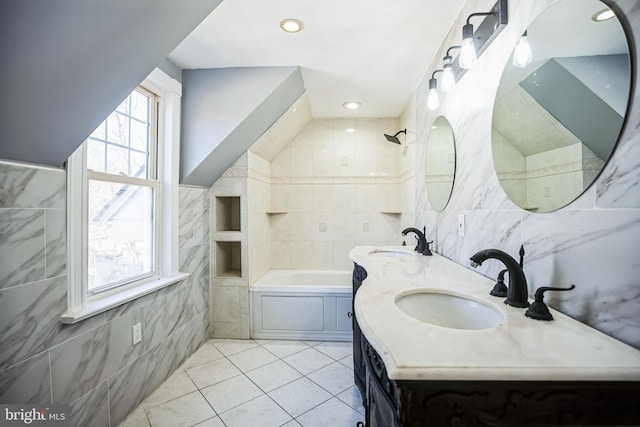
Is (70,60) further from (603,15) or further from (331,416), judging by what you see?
(331,416)

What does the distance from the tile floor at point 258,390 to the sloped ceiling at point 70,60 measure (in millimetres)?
1625

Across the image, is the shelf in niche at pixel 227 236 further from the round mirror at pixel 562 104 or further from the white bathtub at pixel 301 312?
the round mirror at pixel 562 104

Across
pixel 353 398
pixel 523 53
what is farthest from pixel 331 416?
pixel 523 53

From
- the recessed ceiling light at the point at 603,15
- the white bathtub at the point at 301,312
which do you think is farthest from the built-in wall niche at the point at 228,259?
the recessed ceiling light at the point at 603,15

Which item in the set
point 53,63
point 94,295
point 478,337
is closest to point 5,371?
point 94,295

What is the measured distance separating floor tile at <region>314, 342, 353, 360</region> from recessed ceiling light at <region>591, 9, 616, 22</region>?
249cm

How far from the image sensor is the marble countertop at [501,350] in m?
0.56

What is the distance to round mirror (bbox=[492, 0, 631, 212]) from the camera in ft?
2.38

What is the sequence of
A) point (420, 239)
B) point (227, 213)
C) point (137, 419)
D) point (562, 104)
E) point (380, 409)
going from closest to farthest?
Result: point (380, 409)
point (562, 104)
point (137, 419)
point (420, 239)
point (227, 213)

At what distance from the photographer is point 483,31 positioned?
1.33 metres

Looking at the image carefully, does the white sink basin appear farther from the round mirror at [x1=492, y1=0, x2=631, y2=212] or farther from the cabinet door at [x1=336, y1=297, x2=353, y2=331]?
the round mirror at [x1=492, y1=0, x2=631, y2=212]

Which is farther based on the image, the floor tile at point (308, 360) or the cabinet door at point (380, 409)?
the floor tile at point (308, 360)

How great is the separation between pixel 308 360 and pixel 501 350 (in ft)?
6.62

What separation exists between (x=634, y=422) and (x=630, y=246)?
1.27ft
